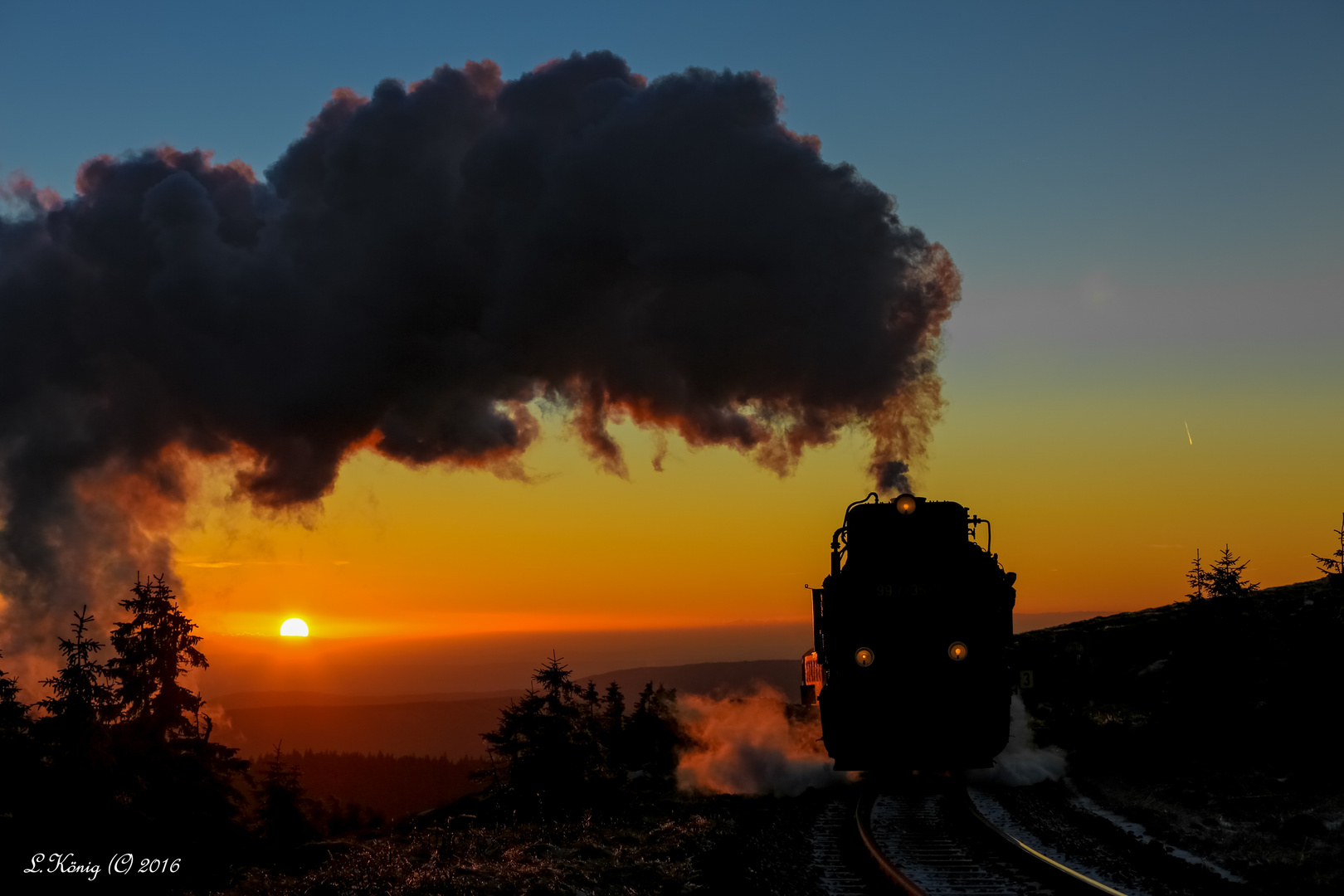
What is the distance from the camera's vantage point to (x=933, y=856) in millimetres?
14773

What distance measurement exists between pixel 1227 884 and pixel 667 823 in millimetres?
10085

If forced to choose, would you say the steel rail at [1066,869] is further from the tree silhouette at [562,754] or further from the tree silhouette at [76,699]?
the tree silhouette at [76,699]

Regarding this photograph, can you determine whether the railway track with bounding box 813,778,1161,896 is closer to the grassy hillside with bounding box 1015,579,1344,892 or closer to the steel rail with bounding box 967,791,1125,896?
the steel rail with bounding box 967,791,1125,896

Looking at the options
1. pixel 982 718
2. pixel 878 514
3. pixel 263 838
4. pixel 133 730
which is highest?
pixel 878 514

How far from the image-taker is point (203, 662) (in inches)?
1741

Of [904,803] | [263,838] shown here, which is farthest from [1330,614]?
[263,838]

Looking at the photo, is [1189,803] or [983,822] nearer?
[983,822]

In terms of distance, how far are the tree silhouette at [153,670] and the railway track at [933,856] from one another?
108ft

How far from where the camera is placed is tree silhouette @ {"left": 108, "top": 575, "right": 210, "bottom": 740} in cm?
4175

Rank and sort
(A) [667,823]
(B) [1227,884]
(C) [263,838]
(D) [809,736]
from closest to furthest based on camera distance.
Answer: (B) [1227,884] → (A) [667,823] → (D) [809,736] → (C) [263,838]

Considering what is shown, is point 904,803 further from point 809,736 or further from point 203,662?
point 203,662

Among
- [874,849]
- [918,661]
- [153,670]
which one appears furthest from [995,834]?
[153,670]

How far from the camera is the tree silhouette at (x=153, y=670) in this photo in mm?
41750

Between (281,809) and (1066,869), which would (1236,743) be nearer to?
(1066,869)
